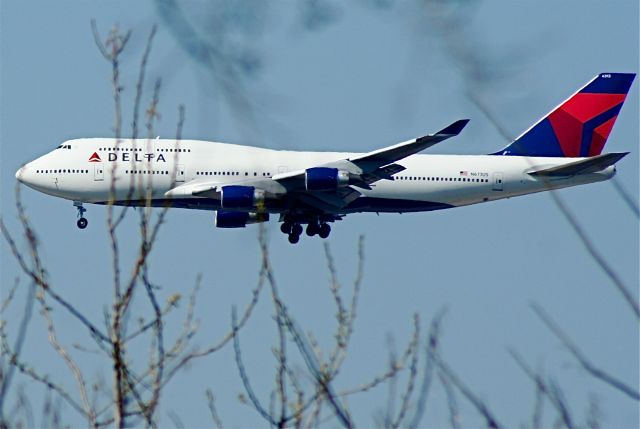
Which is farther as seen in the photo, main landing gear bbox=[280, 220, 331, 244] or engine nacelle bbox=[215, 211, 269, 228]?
engine nacelle bbox=[215, 211, 269, 228]

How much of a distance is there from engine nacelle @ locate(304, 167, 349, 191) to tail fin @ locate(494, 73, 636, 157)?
9.87m

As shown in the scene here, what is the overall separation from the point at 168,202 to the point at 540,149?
40.2 metres

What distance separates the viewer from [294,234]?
45344 millimetres

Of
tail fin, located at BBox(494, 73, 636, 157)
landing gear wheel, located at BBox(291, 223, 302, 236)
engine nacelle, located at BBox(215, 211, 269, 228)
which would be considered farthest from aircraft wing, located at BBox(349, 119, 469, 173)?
tail fin, located at BBox(494, 73, 636, 157)

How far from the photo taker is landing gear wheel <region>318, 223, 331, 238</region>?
46.1 m

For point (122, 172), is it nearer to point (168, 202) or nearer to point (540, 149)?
point (540, 149)

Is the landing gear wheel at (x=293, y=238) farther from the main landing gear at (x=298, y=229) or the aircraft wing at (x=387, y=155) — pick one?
the aircraft wing at (x=387, y=155)

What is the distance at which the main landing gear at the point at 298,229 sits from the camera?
149 feet

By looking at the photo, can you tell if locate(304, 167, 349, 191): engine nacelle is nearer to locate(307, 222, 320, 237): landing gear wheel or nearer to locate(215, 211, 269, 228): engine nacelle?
locate(307, 222, 320, 237): landing gear wheel

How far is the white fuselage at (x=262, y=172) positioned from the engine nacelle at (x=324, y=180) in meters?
1.49

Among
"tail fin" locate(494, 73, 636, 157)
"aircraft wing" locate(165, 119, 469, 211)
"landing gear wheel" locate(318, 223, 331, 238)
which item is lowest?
"landing gear wheel" locate(318, 223, 331, 238)

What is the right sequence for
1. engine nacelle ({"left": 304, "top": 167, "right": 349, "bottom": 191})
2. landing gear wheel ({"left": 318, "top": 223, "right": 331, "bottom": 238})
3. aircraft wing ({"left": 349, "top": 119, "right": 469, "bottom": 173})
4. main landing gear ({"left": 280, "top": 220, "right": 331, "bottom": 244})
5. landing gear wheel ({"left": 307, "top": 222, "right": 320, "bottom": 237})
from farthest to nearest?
landing gear wheel ({"left": 318, "top": 223, "right": 331, "bottom": 238})
landing gear wheel ({"left": 307, "top": 222, "right": 320, "bottom": 237})
main landing gear ({"left": 280, "top": 220, "right": 331, "bottom": 244})
engine nacelle ({"left": 304, "top": 167, "right": 349, "bottom": 191})
aircraft wing ({"left": 349, "top": 119, "right": 469, "bottom": 173})

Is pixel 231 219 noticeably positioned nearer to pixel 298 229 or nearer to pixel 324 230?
pixel 298 229

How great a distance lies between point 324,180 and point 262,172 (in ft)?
11.2
